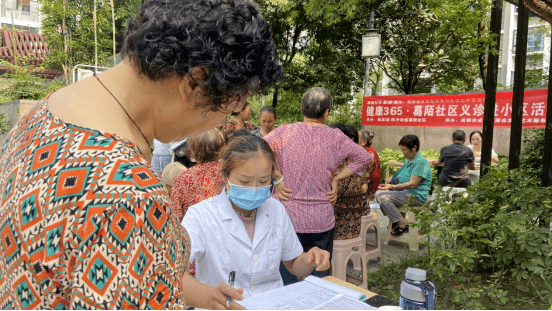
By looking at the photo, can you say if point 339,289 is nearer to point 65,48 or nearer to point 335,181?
point 335,181

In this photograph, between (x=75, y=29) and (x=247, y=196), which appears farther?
(x=75, y=29)

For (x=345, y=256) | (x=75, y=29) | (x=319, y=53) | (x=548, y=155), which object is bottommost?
(x=345, y=256)

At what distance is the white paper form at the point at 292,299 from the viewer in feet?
4.73

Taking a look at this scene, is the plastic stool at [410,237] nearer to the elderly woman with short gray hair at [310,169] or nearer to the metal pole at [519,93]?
the metal pole at [519,93]

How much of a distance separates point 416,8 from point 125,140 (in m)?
11.9

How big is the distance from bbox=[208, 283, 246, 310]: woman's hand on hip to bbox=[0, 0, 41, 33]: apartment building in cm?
3020

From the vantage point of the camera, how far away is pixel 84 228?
0.67m

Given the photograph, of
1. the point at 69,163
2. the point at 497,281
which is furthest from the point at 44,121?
the point at 497,281

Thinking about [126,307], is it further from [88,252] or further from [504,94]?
[504,94]

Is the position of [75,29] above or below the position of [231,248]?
above

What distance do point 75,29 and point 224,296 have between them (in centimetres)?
1346

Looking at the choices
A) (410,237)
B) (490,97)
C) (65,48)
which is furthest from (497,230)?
(65,48)

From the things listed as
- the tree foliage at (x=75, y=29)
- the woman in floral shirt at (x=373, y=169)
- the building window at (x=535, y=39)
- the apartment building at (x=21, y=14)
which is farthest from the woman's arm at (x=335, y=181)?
the apartment building at (x=21, y=14)

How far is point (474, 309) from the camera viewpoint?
114 inches
